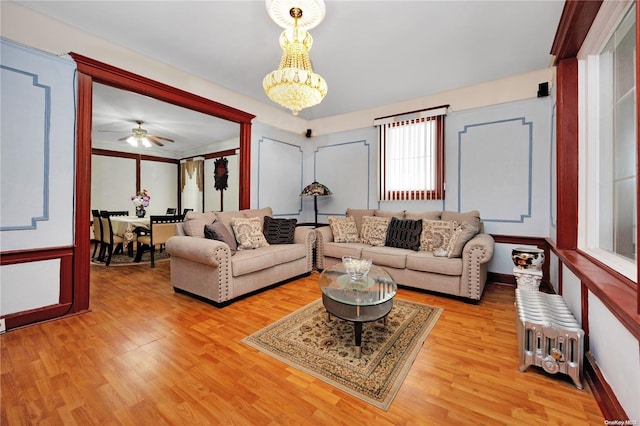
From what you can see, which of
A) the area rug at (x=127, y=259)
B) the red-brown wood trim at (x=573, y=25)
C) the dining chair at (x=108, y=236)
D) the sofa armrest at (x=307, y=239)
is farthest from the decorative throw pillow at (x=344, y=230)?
the dining chair at (x=108, y=236)

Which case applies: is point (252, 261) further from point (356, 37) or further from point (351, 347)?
point (356, 37)

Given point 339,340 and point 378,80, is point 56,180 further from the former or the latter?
point 378,80

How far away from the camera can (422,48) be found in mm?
2660

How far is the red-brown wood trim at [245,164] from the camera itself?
3963 mm

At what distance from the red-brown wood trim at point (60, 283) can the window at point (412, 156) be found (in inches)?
148

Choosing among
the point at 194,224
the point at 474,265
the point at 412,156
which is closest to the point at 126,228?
the point at 194,224

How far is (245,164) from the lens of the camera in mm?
3977

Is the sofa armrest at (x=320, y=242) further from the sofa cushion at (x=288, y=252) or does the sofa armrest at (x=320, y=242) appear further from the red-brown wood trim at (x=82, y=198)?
the red-brown wood trim at (x=82, y=198)

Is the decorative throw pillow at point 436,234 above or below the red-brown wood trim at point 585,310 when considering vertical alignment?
above

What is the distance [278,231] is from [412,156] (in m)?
2.25

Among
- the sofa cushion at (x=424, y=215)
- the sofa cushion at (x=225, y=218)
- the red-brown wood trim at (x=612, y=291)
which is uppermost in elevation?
the sofa cushion at (x=424, y=215)

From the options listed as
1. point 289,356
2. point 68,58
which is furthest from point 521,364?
point 68,58

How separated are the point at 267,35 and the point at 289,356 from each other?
8.86 ft

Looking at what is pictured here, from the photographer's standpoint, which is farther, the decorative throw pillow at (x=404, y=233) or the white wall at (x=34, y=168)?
the decorative throw pillow at (x=404, y=233)
